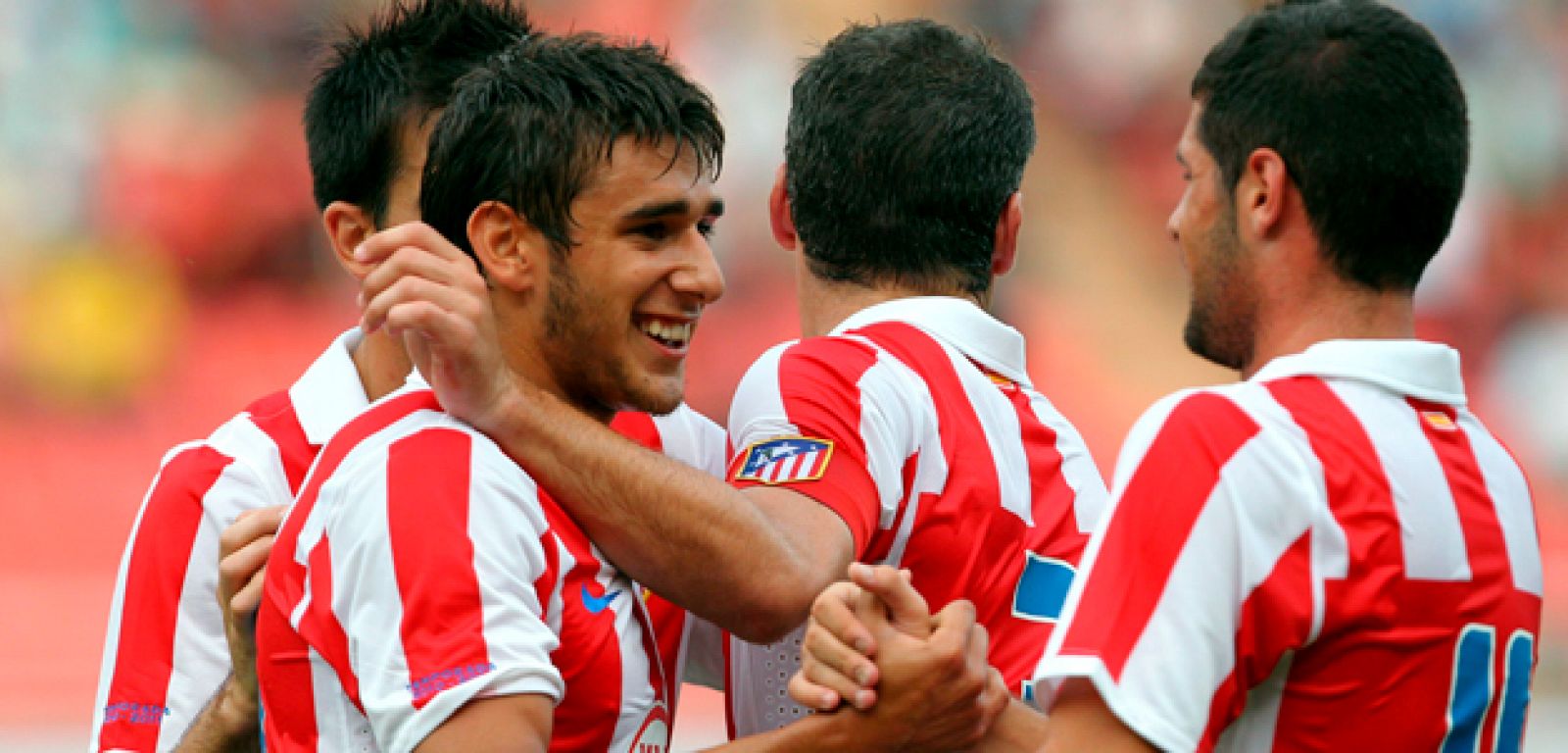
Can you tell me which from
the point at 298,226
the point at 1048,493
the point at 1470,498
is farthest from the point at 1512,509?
the point at 298,226

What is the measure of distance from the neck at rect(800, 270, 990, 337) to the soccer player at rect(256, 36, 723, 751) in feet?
0.78

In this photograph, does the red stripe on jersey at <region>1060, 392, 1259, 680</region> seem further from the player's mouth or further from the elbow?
the player's mouth

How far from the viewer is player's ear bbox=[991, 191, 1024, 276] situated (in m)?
2.79

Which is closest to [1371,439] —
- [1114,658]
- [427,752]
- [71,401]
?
[1114,658]

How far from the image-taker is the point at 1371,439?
81.2 inches

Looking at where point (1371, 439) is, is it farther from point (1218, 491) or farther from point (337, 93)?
point (337, 93)

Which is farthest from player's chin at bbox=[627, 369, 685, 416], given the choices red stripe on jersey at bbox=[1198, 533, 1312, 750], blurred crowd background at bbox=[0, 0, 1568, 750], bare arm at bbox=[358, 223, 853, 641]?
blurred crowd background at bbox=[0, 0, 1568, 750]

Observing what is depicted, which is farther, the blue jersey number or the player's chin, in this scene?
the player's chin

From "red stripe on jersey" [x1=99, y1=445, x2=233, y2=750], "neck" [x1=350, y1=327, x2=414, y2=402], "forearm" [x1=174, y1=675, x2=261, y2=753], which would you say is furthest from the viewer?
"neck" [x1=350, y1=327, x2=414, y2=402]

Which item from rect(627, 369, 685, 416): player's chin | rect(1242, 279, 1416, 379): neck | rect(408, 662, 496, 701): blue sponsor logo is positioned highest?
rect(627, 369, 685, 416): player's chin

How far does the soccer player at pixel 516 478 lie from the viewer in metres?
2.04

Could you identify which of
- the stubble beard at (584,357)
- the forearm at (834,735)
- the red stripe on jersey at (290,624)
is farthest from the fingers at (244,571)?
the forearm at (834,735)

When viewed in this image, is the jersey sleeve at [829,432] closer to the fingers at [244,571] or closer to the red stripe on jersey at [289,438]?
the fingers at [244,571]

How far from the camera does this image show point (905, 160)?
2.69m
